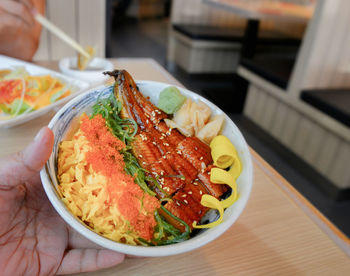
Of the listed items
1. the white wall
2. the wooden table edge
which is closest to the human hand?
the wooden table edge

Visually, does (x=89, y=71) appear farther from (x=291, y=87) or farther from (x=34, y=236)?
(x=291, y=87)

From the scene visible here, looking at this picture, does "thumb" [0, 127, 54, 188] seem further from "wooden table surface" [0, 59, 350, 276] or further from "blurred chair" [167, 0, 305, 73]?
"blurred chair" [167, 0, 305, 73]

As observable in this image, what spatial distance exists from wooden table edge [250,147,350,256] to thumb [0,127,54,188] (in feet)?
1.80

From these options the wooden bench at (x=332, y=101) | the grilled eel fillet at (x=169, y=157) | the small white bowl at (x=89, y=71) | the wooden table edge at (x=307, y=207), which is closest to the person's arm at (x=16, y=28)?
the small white bowl at (x=89, y=71)

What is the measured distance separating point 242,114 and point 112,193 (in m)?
2.33

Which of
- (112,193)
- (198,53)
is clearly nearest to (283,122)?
(198,53)

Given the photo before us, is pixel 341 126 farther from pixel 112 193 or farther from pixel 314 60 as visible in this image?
pixel 112 193

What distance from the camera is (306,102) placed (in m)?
1.82

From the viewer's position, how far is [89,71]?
1070 millimetres

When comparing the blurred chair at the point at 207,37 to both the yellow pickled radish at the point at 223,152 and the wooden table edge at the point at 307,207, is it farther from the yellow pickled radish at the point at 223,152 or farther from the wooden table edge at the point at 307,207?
the yellow pickled radish at the point at 223,152

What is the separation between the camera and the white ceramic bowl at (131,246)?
392 millimetres

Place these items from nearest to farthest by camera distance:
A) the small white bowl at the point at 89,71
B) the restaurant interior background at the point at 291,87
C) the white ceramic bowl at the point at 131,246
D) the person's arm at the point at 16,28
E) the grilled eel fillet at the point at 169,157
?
the white ceramic bowl at the point at 131,246 → the grilled eel fillet at the point at 169,157 → the small white bowl at the point at 89,71 → the person's arm at the point at 16,28 → the restaurant interior background at the point at 291,87

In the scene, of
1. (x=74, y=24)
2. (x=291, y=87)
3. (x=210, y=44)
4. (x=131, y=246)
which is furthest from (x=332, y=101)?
(x=210, y=44)

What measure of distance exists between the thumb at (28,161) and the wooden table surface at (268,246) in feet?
0.68
